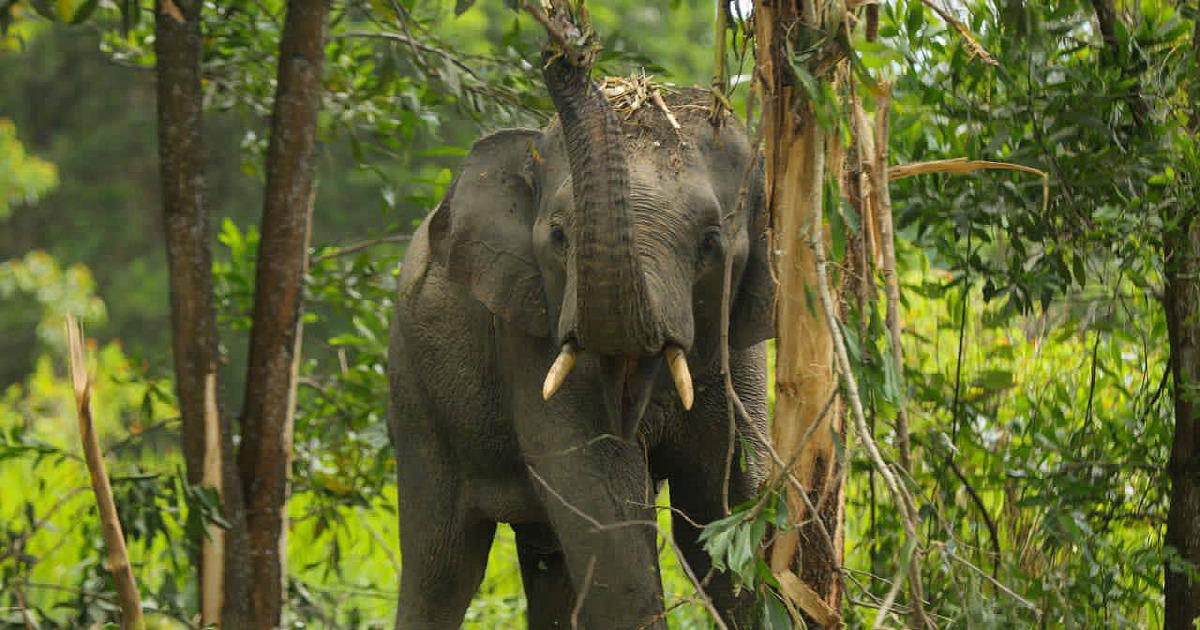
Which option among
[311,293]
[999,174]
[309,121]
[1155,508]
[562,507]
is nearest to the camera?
[562,507]

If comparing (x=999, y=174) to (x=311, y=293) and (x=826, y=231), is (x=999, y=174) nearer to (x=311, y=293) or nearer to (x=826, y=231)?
(x=826, y=231)

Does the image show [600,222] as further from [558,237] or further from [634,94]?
[634,94]

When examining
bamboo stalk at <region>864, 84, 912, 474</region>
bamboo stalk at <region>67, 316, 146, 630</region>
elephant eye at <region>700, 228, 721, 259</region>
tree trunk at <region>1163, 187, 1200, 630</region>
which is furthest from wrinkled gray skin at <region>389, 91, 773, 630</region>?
bamboo stalk at <region>67, 316, 146, 630</region>

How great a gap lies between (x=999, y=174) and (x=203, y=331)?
2.60 meters

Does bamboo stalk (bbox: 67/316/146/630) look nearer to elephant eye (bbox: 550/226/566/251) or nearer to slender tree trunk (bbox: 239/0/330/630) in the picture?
elephant eye (bbox: 550/226/566/251)

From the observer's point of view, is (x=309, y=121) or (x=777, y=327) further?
(x=309, y=121)

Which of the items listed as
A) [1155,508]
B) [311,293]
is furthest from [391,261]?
[1155,508]

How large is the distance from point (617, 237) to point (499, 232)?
927mm

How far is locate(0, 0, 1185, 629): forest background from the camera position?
13.9 ft

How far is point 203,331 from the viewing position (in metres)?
5.05

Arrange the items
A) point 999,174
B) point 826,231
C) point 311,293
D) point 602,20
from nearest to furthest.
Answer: point 826,231 → point 999,174 → point 311,293 → point 602,20

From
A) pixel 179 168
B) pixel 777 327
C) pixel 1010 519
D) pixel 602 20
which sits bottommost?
pixel 1010 519

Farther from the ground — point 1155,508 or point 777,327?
point 777,327

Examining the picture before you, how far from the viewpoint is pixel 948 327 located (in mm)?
5465
